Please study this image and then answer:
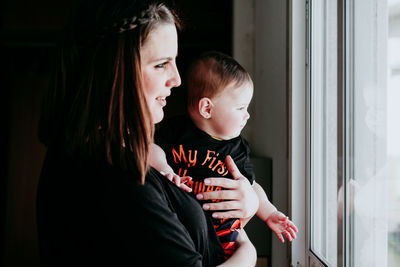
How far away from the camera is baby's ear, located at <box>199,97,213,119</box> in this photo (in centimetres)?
115

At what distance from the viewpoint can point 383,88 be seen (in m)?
0.89

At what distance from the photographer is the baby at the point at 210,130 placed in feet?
3.70

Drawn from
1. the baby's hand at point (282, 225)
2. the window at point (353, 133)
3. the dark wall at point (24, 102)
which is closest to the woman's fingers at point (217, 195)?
the baby's hand at point (282, 225)

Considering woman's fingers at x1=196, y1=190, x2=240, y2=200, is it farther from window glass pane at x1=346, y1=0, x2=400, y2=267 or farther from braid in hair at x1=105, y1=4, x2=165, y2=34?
braid in hair at x1=105, y1=4, x2=165, y2=34

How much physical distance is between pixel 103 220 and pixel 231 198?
0.51 meters

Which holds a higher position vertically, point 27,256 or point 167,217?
point 167,217

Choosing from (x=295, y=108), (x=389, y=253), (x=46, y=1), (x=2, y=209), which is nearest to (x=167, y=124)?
(x=295, y=108)

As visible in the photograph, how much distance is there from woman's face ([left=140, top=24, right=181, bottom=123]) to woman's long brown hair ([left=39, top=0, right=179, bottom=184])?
45 millimetres

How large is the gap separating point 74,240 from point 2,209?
269 centimetres

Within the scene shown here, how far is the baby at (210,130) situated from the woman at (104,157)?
0.42 m

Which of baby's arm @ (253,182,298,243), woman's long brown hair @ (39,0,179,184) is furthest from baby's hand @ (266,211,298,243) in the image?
woman's long brown hair @ (39,0,179,184)

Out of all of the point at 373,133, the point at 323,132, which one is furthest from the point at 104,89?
the point at 323,132

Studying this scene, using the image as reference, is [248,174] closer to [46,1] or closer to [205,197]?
[205,197]

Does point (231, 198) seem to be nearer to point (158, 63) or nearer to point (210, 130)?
point (210, 130)
